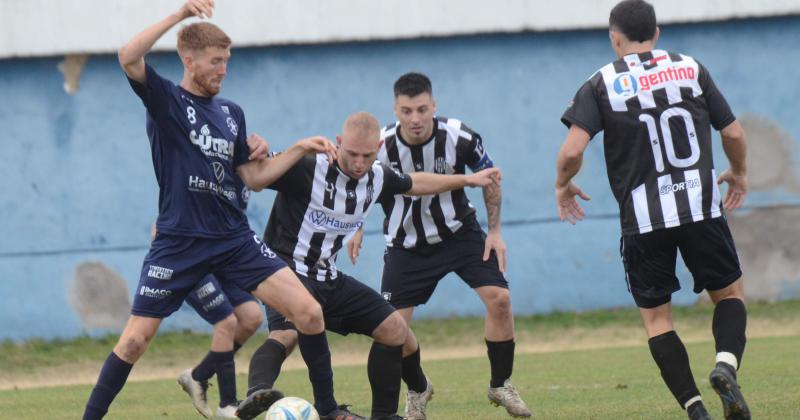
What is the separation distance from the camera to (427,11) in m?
15.0

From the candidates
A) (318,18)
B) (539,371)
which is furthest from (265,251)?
(318,18)

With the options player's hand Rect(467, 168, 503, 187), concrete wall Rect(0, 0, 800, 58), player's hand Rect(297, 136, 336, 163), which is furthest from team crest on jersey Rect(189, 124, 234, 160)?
concrete wall Rect(0, 0, 800, 58)

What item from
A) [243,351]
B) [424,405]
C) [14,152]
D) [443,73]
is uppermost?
[443,73]

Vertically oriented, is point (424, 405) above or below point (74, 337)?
above

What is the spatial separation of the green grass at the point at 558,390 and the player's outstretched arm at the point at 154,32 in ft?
9.91

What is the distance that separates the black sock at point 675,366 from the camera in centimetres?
619

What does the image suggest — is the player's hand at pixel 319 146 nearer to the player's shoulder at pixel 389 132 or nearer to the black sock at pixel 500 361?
the player's shoulder at pixel 389 132

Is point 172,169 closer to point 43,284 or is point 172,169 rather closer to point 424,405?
point 424,405

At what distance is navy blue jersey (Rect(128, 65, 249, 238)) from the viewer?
638 cm

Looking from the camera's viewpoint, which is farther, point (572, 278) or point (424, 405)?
point (572, 278)

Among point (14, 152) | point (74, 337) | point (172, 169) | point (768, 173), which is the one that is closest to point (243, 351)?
point (74, 337)

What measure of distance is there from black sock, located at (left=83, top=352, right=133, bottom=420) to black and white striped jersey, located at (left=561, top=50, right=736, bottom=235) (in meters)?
2.61

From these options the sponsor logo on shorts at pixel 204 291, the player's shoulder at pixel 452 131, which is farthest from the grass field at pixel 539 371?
the player's shoulder at pixel 452 131

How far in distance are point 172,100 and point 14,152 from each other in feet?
30.9
